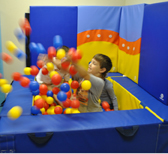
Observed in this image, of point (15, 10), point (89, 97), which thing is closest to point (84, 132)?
point (89, 97)

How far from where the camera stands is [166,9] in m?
1.77

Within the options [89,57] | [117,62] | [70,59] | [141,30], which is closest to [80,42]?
[89,57]

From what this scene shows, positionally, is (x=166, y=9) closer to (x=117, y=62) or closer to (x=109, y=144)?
(x=109, y=144)

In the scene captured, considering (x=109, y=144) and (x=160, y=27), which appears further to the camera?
(x=160, y=27)

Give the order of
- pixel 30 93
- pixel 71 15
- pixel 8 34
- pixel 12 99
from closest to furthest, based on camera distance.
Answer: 1. pixel 12 99
2. pixel 30 93
3. pixel 71 15
4. pixel 8 34

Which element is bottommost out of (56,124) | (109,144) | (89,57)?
(109,144)

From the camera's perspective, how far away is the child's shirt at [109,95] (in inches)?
85.7

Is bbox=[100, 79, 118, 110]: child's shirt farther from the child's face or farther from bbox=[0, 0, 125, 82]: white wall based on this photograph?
bbox=[0, 0, 125, 82]: white wall

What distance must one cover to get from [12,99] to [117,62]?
179 centimetres

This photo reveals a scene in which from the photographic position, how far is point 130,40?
269 centimetres

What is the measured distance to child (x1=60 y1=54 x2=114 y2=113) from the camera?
4.80ft

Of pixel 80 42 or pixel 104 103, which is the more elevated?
pixel 80 42

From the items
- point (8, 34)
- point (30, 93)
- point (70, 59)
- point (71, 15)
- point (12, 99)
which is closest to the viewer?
point (70, 59)

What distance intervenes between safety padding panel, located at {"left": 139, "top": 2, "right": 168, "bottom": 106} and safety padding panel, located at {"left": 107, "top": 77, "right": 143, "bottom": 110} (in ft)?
0.68
